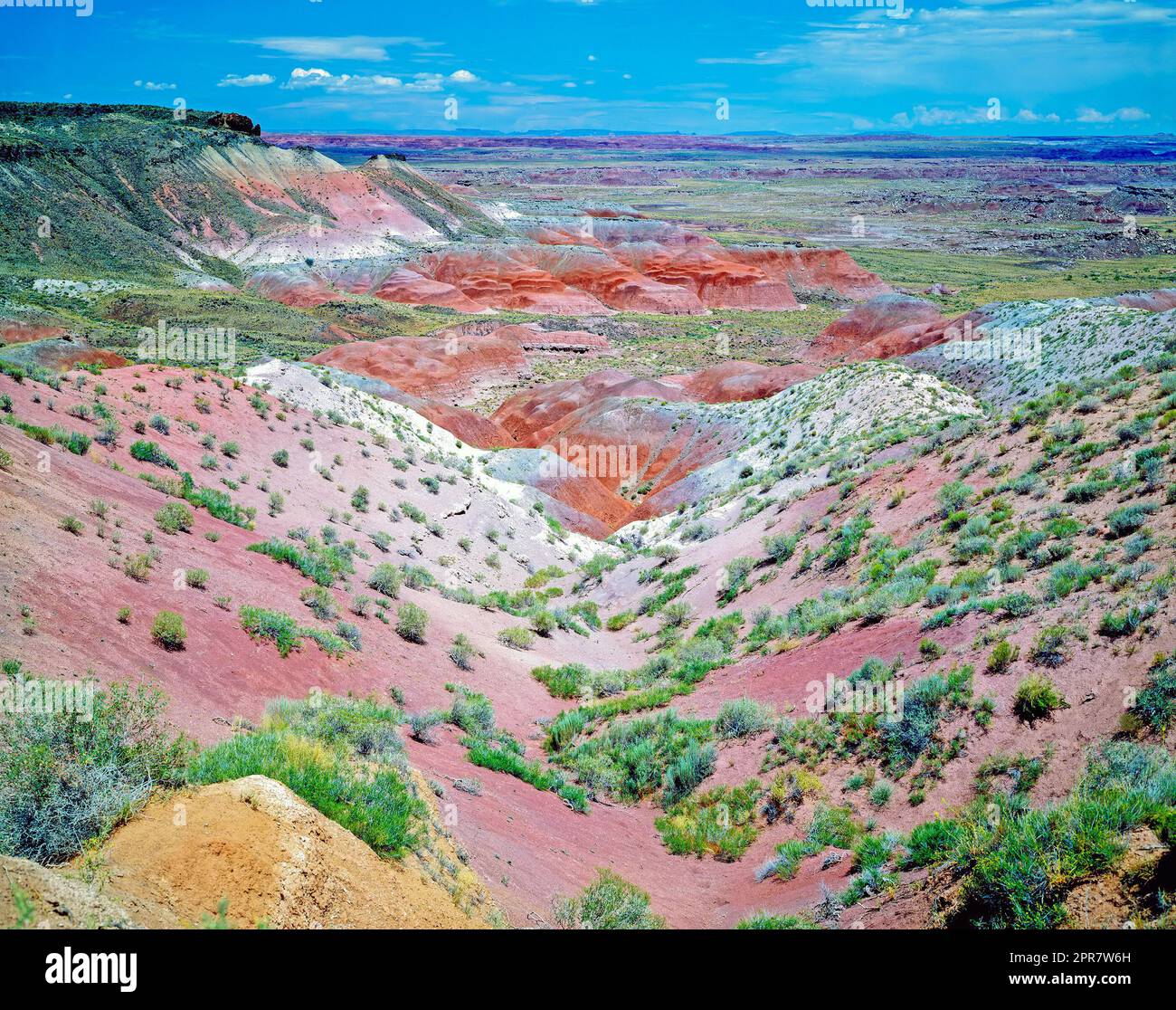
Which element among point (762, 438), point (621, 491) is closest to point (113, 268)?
point (621, 491)

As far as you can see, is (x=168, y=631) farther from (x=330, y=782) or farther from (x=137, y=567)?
(x=330, y=782)

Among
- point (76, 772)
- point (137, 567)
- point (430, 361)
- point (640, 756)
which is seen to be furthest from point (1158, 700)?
point (430, 361)

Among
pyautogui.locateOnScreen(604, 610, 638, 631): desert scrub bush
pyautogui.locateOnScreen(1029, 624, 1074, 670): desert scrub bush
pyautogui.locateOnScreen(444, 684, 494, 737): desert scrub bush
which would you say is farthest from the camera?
pyautogui.locateOnScreen(604, 610, 638, 631): desert scrub bush

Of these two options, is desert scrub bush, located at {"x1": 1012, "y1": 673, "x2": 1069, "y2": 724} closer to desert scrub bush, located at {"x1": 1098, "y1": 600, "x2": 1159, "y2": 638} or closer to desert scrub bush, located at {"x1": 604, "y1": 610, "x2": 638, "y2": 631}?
desert scrub bush, located at {"x1": 1098, "y1": 600, "x2": 1159, "y2": 638}

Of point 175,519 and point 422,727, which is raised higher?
point 175,519

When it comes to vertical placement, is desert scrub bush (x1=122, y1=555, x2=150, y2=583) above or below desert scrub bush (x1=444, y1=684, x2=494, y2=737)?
above

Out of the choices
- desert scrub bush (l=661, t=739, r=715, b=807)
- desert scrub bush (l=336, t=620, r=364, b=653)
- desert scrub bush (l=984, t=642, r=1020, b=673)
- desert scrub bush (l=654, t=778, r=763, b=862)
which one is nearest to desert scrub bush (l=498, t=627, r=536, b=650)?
desert scrub bush (l=336, t=620, r=364, b=653)

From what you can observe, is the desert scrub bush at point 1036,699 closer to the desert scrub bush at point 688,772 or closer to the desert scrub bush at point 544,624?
the desert scrub bush at point 688,772
